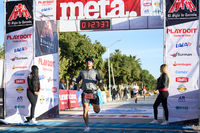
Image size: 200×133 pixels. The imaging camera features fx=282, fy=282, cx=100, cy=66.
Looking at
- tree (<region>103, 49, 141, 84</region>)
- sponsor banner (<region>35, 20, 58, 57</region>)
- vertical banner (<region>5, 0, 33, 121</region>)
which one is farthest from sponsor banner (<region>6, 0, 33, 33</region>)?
tree (<region>103, 49, 141, 84</region>)

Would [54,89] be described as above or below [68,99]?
above

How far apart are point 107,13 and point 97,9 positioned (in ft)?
1.36

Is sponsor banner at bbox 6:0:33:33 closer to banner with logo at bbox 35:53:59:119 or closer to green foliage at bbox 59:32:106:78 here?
banner with logo at bbox 35:53:59:119

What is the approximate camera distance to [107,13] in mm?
10906

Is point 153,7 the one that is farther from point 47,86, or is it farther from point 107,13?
point 47,86

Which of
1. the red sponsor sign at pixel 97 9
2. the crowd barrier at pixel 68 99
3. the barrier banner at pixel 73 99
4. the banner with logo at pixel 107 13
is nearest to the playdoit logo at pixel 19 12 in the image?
the banner with logo at pixel 107 13

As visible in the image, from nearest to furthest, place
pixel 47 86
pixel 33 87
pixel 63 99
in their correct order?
pixel 33 87
pixel 47 86
pixel 63 99

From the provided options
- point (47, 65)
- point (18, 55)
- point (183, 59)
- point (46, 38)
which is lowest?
point (47, 65)

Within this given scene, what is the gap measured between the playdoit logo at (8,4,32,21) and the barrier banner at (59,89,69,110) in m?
6.59

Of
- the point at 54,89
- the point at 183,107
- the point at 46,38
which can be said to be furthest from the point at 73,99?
the point at 183,107

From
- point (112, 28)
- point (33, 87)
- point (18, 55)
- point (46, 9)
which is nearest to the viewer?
point (33, 87)

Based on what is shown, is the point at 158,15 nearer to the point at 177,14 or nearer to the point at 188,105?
the point at 177,14

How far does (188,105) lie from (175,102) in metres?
0.43

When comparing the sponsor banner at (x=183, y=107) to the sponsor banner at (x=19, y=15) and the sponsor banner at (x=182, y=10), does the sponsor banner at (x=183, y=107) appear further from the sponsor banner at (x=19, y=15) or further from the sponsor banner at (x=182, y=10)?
the sponsor banner at (x=19, y=15)
